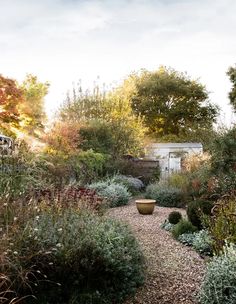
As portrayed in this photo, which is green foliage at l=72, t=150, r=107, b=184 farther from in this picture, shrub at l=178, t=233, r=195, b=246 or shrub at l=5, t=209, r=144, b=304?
shrub at l=5, t=209, r=144, b=304

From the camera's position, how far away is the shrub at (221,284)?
3580 mm

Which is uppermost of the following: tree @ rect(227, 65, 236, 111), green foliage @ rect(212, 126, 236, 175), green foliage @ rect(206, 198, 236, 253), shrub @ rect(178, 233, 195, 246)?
tree @ rect(227, 65, 236, 111)

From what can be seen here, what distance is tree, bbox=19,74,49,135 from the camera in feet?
45.8

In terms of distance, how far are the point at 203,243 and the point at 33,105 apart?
1236cm

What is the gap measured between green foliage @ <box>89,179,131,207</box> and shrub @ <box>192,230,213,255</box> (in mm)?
4233

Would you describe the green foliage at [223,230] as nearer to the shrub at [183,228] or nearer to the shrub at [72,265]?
the shrub at [72,265]

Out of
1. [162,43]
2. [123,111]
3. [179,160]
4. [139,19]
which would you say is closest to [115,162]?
[179,160]

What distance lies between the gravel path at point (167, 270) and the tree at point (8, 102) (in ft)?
22.7

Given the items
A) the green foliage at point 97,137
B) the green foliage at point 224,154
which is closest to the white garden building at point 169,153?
the green foliage at point 97,137

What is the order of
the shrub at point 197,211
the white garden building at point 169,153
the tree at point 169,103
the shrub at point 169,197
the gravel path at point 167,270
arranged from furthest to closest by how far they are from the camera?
1. the tree at point 169,103
2. the white garden building at point 169,153
3. the shrub at point 169,197
4. the shrub at point 197,211
5. the gravel path at point 167,270

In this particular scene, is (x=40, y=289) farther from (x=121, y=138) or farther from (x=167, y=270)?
(x=121, y=138)

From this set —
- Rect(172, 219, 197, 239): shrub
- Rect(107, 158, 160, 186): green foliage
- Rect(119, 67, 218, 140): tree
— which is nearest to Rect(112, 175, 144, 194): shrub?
Rect(107, 158, 160, 186): green foliage

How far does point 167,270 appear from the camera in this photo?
493cm

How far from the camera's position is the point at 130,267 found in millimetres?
4207
